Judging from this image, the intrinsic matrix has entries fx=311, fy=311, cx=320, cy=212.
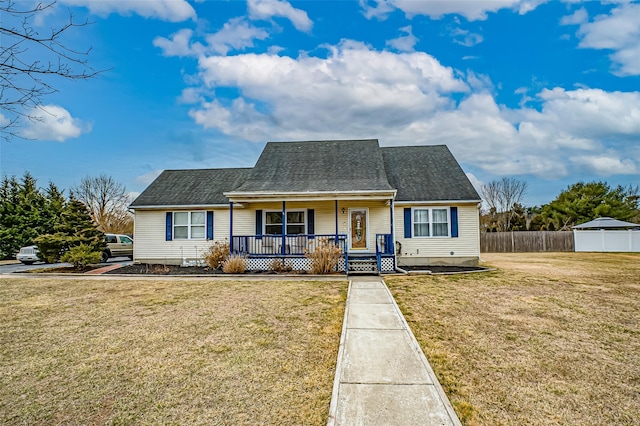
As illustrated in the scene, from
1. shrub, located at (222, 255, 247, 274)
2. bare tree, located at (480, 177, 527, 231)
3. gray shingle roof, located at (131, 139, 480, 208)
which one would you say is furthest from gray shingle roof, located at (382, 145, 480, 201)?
bare tree, located at (480, 177, 527, 231)

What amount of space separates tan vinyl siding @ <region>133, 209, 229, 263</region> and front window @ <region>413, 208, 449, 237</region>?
9039 mm

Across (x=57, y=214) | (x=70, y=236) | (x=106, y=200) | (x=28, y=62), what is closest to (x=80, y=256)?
(x=70, y=236)

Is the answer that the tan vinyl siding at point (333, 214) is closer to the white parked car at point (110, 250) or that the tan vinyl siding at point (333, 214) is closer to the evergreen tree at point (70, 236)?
the evergreen tree at point (70, 236)

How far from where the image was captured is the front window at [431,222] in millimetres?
14305

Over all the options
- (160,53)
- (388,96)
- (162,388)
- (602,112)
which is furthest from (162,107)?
(602,112)

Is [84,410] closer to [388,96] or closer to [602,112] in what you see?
[388,96]

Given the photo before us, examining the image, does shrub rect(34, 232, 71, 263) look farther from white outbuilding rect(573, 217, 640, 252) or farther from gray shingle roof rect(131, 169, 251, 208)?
white outbuilding rect(573, 217, 640, 252)

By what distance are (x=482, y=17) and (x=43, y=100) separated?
628 inches

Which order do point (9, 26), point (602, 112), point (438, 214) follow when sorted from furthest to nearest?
1. point (602, 112)
2. point (438, 214)
3. point (9, 26)

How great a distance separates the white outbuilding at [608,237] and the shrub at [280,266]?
23998 millimetres

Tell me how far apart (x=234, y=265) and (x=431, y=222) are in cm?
894

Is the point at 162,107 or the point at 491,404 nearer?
the point at 491,404

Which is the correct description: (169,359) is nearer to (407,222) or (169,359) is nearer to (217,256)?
(217,256)

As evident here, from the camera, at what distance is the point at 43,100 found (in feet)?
10.7
